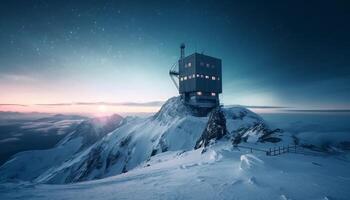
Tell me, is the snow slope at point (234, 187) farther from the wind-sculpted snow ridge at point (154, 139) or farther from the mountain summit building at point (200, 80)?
the mountain summit building at point (200, 80)

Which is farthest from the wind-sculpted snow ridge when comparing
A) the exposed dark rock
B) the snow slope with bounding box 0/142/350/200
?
the snow slope with bounding box 0/142/350/200

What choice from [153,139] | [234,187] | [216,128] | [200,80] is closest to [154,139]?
[153,139]

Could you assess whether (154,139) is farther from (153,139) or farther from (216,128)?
(216,128)

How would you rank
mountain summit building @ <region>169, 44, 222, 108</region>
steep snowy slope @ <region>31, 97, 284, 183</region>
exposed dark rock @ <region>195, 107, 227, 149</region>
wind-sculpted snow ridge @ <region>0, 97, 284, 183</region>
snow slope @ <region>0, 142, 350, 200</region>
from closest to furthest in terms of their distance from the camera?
snow slope @ <region>0, 142, 350, 200</region> < exposed dark rock @ <region>195, 107, 227, 149</region> < wind-sculpted snow ridge @ <region>0, 97, 284, 183</region> < steep snowy slope @ <region>31, 97, 284, 183</region> < mountain summit building @ <region>169, 44, 222, 108</region>

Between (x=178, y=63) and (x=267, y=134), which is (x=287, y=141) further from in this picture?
(x=178, y=63)

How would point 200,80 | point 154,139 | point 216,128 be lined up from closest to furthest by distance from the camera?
1. point 216,128
2. point 154,139
3. point 200,80

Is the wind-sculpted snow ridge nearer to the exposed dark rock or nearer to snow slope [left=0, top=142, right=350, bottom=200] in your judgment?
the exposed dark rock

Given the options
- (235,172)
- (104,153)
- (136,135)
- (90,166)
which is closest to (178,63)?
(136,135)

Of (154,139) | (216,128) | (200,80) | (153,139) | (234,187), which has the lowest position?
(153,139)

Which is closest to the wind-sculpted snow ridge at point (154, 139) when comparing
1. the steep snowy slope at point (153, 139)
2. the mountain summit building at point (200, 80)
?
the steep snowy slope at point (153, 139)

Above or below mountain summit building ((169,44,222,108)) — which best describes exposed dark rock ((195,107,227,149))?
below
